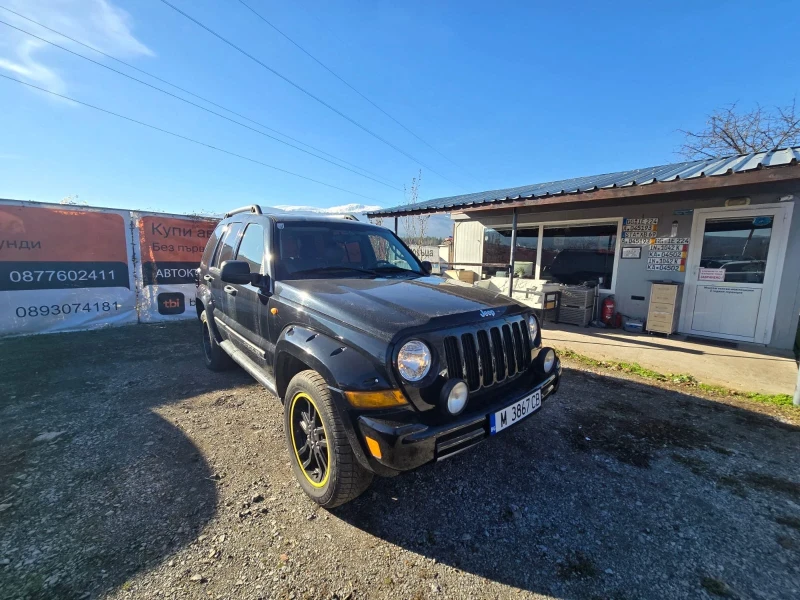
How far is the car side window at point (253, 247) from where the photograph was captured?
10.2 feet

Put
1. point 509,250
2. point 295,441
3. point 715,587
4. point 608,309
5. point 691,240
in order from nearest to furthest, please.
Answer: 1. point 715,587
2. point 295,441
3. point 691,240
4. point 608,309
5. point 509,250

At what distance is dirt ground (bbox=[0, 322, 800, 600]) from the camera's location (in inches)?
67.2

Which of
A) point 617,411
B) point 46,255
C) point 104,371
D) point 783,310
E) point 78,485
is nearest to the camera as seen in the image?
point 78,485

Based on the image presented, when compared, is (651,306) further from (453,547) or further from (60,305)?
(60,305)

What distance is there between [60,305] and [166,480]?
251 inches

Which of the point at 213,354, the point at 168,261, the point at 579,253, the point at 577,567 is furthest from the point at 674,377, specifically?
the point at 168,261

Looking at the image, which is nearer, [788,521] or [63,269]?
[788,521]

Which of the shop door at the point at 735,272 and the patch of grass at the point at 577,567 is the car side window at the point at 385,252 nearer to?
the patch of grass at the point at 577,567

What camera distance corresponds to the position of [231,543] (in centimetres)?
191

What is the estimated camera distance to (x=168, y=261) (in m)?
7.66

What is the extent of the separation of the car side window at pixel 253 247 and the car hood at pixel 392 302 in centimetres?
57

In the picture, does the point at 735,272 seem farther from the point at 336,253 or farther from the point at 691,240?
the point at 336,253

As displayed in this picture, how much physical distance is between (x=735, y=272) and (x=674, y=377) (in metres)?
3.24

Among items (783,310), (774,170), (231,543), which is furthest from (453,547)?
(783,310)
